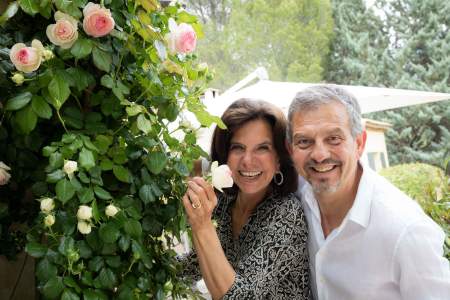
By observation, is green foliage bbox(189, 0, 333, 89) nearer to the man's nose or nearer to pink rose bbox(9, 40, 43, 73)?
the man's nose

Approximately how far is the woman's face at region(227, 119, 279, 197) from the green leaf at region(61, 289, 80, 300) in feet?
2.51

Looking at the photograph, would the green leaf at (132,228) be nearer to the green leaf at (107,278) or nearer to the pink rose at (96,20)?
the green leaf at (107,278)

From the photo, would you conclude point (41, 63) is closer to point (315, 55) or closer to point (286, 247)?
point (286, 247)

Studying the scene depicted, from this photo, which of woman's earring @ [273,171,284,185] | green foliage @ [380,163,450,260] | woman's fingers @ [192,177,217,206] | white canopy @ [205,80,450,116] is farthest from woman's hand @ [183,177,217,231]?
white canopy @ [205,80,450,116]

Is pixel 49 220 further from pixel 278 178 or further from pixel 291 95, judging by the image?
pixel 291 95

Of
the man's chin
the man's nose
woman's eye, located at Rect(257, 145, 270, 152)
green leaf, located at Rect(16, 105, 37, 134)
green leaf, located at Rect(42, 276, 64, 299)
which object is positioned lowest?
the man's chin

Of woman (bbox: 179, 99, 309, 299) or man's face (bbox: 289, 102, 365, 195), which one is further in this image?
man's face (bbox: 289, 102, 365, 195)

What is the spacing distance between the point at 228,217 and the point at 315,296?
15.1 inches

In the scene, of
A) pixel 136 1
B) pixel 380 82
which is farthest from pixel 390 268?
pixel 380 82

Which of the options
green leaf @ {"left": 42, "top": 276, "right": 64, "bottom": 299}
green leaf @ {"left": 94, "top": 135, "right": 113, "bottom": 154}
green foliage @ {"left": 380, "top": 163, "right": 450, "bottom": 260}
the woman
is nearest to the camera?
green leaf @ {"left": 42, "top": 276, "right": 64, "bottom": 299}

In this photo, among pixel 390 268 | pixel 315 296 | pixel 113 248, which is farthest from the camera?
pixel 315 296

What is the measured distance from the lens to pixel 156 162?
889 mm

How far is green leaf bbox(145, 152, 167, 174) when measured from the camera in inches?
34.7

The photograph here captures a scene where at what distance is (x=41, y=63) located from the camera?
2.74 feet
